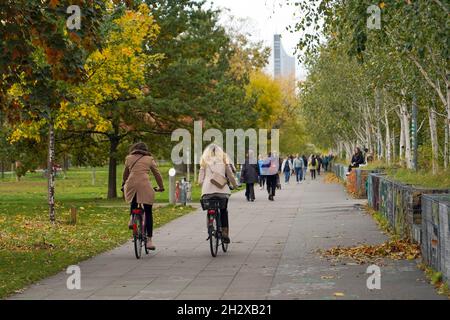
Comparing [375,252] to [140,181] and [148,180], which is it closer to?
[148,180]

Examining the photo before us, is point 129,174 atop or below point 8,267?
atop

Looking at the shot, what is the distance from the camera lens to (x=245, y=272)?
452 inches

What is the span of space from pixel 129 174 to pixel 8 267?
2607 mm

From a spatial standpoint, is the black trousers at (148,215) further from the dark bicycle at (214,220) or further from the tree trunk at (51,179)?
the tree trunk at (51,179)

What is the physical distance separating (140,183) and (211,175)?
1107mm

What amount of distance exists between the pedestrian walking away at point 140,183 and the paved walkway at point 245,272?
2.11ft

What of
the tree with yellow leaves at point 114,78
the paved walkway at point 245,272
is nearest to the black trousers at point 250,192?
the tree with yellow leaves at point 114,78

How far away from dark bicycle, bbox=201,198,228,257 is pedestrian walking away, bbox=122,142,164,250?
2.75 feet

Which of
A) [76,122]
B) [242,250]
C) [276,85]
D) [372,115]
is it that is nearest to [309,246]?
[242,250]

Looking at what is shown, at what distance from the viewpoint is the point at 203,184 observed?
14.2 m

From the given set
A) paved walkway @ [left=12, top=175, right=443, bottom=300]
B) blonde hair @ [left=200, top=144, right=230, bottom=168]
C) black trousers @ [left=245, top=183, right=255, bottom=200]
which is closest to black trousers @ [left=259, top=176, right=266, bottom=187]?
black trousers @ [left=245, top=183, right=255, bottom=200]

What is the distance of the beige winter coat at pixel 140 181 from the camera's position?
45.1 feet

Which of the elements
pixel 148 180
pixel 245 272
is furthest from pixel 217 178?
pixel 245 272
